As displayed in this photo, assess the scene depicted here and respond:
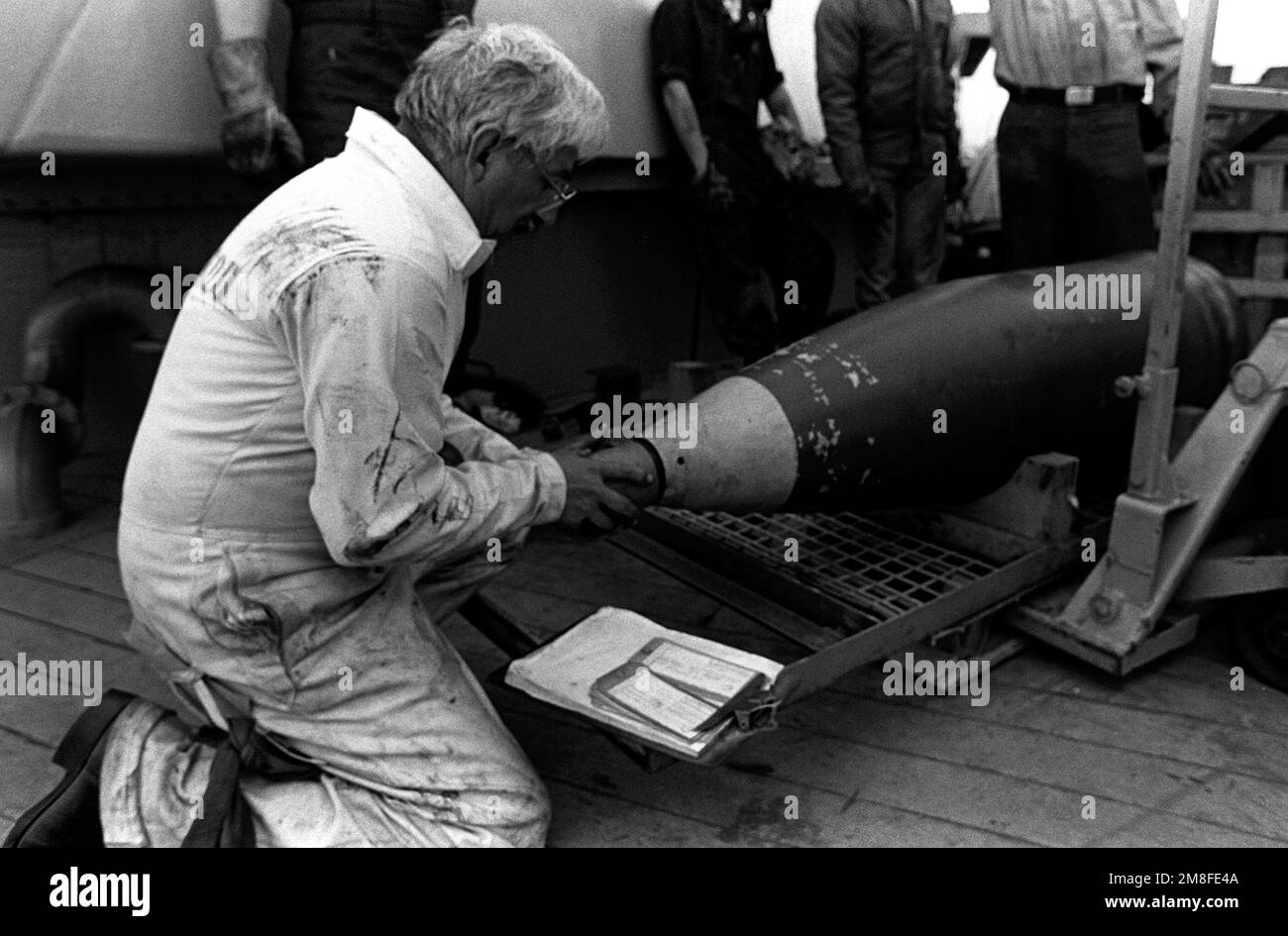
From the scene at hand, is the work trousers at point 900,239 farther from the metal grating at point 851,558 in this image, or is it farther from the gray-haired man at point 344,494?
the gray-haired man at point 344,494

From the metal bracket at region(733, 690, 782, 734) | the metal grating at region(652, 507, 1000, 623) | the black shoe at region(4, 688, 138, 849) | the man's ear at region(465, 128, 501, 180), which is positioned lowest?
the black shoe at region(4, 688, 138, 849)

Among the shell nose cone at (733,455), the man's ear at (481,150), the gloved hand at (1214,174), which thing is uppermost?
the man's ear at (481,150)

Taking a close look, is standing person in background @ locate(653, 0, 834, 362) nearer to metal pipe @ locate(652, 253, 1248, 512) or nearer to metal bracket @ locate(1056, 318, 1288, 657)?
metal pipe @ locate(652, 253, 1248, 512)

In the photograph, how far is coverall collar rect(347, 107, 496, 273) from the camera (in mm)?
1405

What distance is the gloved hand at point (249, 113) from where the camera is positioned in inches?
95.7

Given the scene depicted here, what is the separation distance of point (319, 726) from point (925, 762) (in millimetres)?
871

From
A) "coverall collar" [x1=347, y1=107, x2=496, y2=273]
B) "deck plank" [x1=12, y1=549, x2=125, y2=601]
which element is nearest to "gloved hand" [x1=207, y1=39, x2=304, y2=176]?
"deck plank" [x1=12, y1=549, x2=125, y2=601]

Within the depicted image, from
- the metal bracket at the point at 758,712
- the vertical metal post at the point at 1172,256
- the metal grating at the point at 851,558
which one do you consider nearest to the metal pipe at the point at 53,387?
the metal grating at the point at 851,558

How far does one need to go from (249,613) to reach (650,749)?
1.73ft

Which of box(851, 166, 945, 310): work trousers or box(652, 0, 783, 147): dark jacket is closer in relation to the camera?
box(652, 0, 783, 147): dark jacket

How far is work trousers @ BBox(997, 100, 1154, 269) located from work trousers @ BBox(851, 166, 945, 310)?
0.71m

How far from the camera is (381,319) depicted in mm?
1297

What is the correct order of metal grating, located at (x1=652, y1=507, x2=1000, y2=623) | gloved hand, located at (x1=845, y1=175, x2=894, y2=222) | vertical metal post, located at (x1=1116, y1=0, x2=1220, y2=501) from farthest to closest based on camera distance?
gloved hand, located at (x1=845, y1=175, x2=894, y2=222), metal grating, located at (x1=652, y1=507, x2=1000, y2=623), vertical metal post, located at (x1=1116, y1=0, x2=1220, y2=501)

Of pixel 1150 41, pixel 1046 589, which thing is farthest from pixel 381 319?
pixel 1150 41
